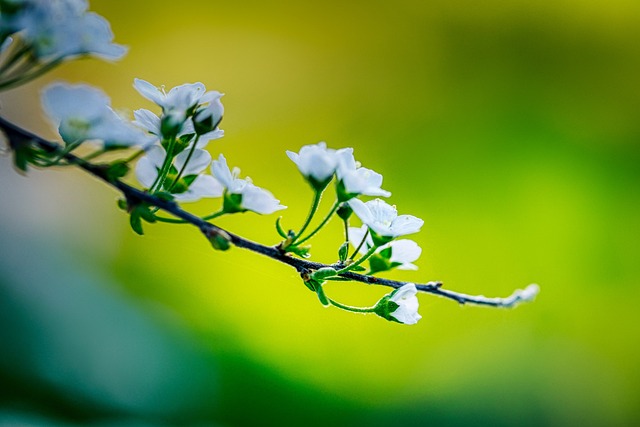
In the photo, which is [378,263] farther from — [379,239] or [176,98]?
[176,98]

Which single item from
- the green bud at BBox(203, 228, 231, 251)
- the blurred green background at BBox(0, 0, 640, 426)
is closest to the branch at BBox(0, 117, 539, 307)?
the green bud at BBox(203, 228, 231, 251)

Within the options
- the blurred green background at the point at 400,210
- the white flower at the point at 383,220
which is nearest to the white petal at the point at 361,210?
the white flower at the point at 383,220

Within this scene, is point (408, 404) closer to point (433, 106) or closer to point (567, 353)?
point (567, 353)

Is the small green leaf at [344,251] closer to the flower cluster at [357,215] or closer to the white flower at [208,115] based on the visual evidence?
the flower cluster at [357,215]

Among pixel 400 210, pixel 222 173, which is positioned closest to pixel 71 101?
pixel 222 173

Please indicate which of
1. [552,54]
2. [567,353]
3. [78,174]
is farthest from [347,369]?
[552,54]
